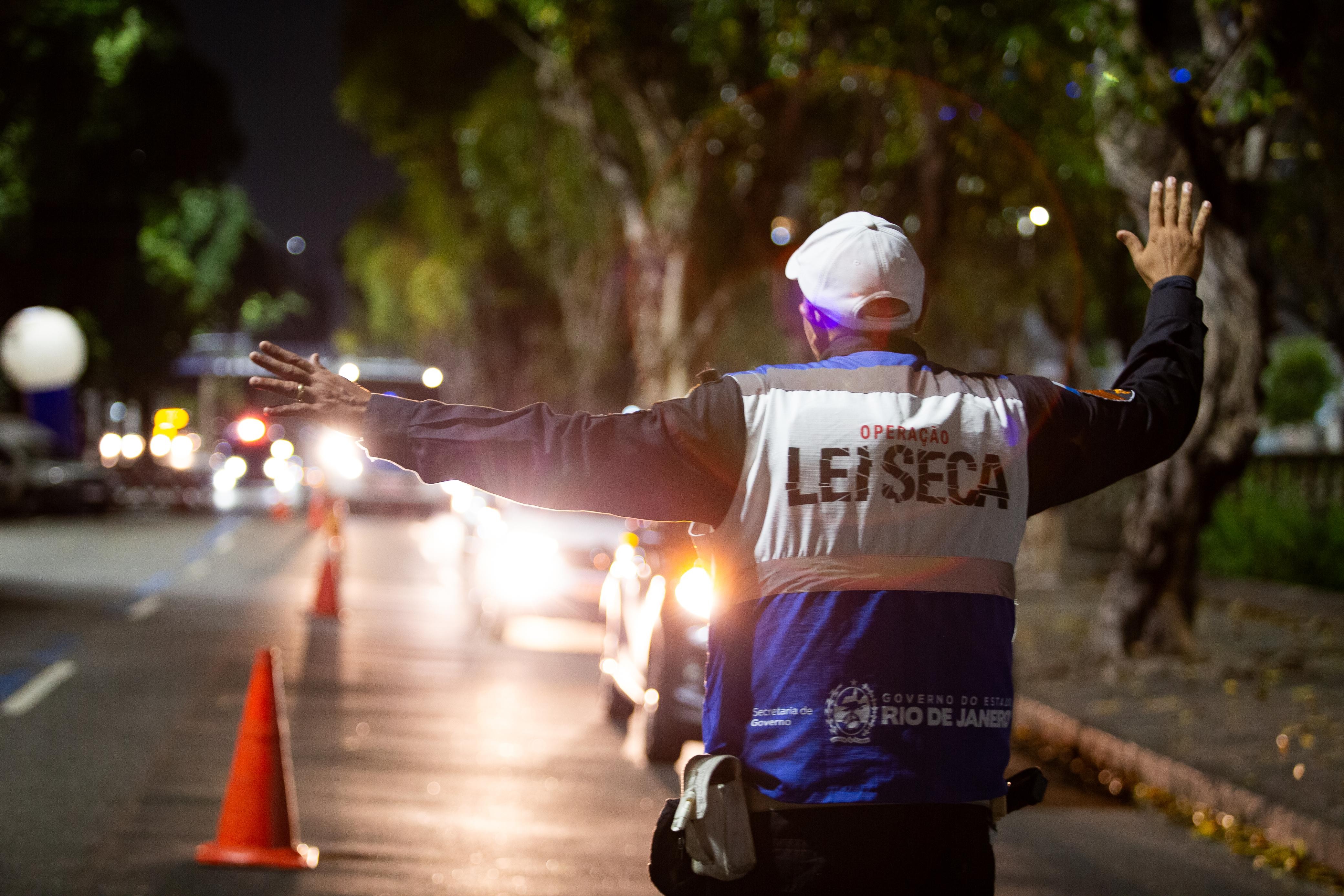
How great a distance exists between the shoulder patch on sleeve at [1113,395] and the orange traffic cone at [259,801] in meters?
3.95

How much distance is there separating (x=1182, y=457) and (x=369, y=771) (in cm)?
731

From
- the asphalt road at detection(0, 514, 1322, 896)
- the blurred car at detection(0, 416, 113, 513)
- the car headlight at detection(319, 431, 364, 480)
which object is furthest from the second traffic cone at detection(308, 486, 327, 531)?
the asphalt road at detection(0, 514, 1322, 896)

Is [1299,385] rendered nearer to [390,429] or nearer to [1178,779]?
[1178,779]

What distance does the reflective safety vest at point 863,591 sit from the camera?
107 inches

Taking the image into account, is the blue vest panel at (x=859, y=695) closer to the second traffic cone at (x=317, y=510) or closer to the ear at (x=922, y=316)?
the ear at (x=922, y=316)

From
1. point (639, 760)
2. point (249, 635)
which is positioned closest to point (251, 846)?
point (639, 760)

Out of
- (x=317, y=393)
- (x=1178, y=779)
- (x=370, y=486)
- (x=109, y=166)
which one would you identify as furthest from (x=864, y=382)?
(x=109, y=166)

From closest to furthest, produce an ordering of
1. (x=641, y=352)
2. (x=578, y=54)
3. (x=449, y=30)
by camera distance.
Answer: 1. (x=578, y=54)
2. (x=641, y=352)
3. (x=449, y=30)

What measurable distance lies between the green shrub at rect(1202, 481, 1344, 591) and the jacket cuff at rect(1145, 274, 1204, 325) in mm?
14162

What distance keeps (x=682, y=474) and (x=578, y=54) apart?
19.1 metres

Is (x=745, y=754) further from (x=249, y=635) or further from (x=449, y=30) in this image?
(x=449, y=30)

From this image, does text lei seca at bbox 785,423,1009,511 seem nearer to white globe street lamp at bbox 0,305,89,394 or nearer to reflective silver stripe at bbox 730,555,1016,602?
reflective silver stripe at bbox 730,555,1016,602

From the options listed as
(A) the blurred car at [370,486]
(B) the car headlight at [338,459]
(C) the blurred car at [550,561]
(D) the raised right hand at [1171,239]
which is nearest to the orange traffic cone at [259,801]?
(D) the raised right hand at [1171,239]

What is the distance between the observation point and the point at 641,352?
80.2 ft
